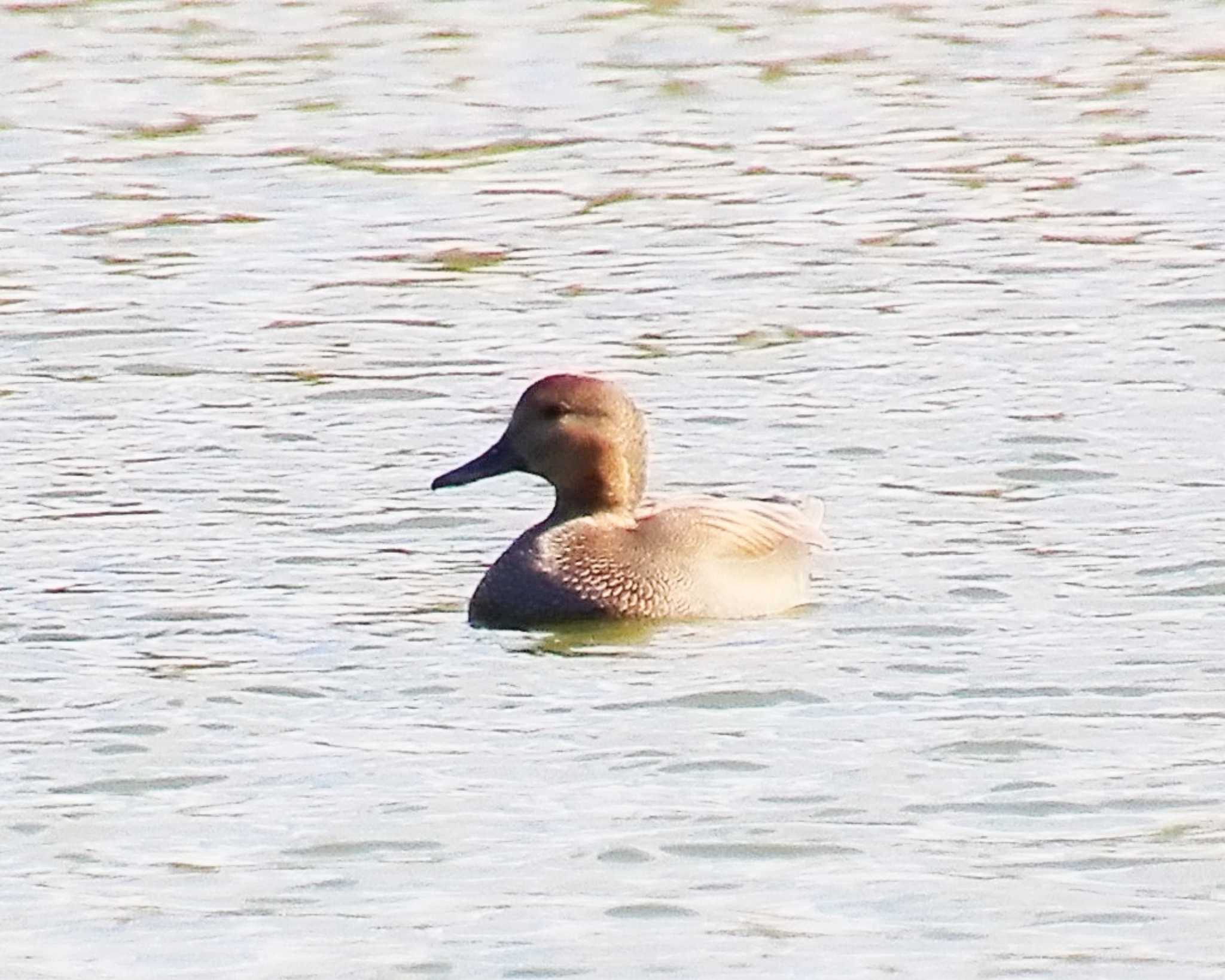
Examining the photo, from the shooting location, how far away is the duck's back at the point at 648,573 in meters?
11.3

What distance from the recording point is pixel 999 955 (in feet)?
26.4

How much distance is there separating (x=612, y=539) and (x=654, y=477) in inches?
76.9

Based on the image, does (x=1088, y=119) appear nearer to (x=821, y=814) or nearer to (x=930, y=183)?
(x=930, y=183)

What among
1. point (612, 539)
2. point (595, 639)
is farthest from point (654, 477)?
point (595, 639)

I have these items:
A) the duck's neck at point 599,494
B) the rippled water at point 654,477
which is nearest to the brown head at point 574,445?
the duck's neck at point 599,494

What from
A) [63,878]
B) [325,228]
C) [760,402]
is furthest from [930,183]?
[63,878]

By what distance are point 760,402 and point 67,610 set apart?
366 cm

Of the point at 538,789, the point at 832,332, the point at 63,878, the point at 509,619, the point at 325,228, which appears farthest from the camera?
the point at 325,228

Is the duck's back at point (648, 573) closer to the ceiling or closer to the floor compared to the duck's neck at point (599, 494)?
closer to the floor

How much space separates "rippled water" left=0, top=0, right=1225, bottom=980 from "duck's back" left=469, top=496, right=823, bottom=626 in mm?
107

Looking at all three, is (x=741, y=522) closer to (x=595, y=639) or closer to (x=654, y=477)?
(x=595, y=639)

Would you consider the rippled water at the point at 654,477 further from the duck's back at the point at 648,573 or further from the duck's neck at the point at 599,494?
the duck's neck at the point at 599,494

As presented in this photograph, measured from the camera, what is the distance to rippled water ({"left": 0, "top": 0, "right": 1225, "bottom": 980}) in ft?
28.1

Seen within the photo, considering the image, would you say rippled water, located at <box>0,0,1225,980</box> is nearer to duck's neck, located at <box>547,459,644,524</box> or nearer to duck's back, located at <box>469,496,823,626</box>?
duck's back, located at <box>469,496,823,626</box>
